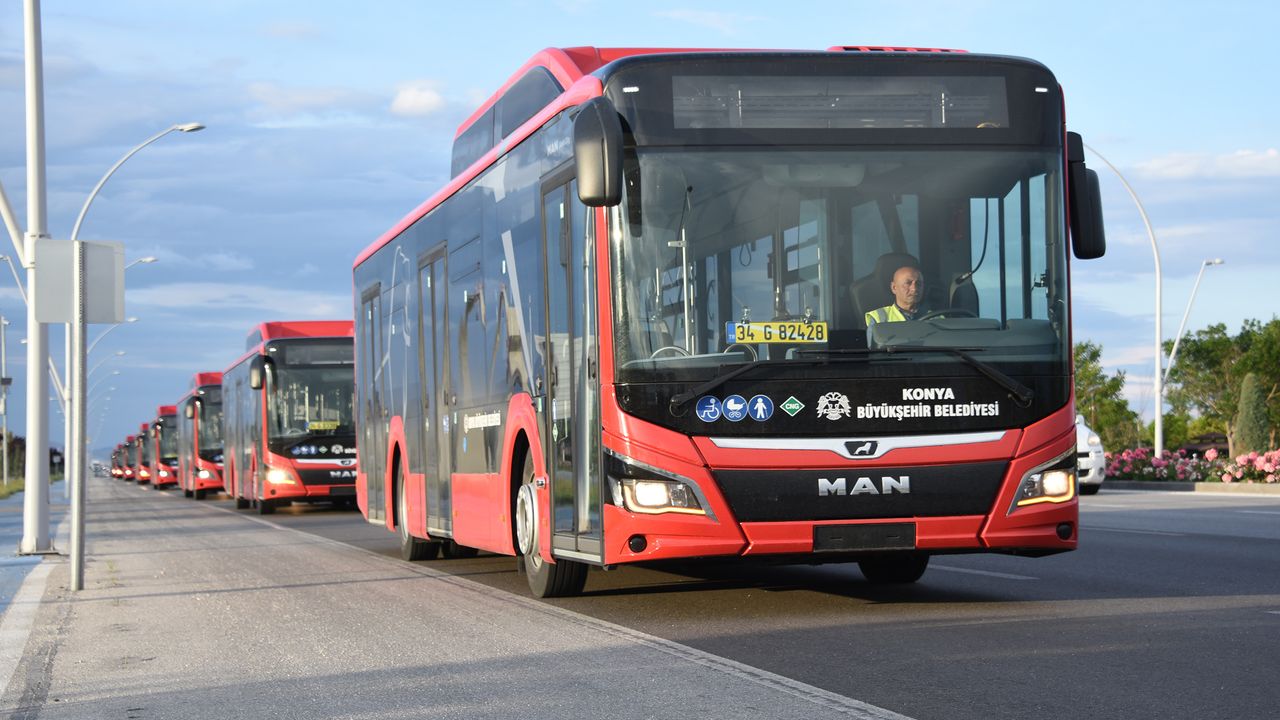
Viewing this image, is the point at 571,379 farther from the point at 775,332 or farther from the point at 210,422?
the point at 210,422

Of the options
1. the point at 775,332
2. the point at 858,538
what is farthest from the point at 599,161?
the point at 858,538

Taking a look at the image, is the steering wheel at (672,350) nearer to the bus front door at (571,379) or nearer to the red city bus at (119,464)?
the bus front door at (571,379)

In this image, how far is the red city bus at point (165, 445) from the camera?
6694cm

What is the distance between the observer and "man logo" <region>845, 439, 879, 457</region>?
9.73 m

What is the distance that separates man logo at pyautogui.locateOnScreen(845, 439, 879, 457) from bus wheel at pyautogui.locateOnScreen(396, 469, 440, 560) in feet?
25.4

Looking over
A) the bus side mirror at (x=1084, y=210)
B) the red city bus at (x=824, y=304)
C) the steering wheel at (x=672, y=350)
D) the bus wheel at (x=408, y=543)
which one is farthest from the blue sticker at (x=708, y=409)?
the bus wheel at (x=408, y=543)

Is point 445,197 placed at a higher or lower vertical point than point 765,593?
higher

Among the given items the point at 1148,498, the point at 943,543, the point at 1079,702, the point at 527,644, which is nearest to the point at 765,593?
the point at 943,543

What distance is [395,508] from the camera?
1752 cm

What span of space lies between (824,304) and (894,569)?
330 cm

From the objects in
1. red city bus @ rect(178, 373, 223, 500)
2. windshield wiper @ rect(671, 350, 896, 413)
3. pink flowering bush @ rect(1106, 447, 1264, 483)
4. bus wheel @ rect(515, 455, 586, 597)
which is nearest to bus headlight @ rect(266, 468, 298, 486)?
red city bus @ rect(178, 373, 223, 500)

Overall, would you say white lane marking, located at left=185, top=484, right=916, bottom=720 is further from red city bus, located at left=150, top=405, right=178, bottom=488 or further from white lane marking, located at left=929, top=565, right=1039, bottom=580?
red city bus, located at left=150, top=405, right=178, bottom=488

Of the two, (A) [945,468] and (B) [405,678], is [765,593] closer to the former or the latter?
(A) [945,468]

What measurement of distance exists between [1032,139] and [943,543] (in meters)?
2.42
